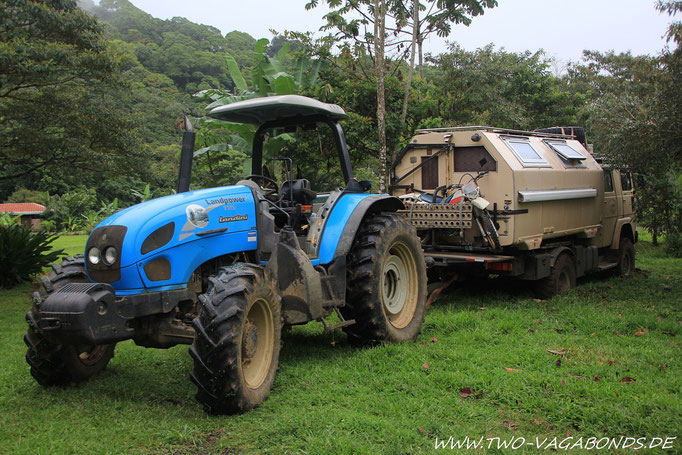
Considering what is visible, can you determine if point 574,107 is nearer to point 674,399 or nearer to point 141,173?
point 141,173

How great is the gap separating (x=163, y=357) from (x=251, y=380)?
1.72 m

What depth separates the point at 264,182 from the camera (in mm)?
6012

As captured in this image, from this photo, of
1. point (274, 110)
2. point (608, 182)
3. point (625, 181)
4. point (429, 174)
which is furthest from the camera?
point (625, 181)

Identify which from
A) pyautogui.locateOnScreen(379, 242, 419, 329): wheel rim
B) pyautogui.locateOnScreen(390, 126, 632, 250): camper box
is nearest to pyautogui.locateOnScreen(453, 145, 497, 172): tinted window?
pyautogui.locateOnScreen(390, 126, 632, 250): camper box

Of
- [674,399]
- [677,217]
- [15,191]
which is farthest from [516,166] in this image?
[15,191]

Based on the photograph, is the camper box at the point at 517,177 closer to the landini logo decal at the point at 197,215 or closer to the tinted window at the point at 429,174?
the tinted window at the point at 429,174

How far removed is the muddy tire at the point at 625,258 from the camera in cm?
1116

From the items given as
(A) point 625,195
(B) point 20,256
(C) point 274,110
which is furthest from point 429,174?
(B) point 20,256

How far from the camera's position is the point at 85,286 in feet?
13.5

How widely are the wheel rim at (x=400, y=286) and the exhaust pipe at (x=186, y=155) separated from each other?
2.40 m

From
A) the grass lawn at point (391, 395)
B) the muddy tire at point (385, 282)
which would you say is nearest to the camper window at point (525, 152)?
the grass lawn at point (391, 395)

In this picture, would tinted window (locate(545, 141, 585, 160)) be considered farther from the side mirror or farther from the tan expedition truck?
the side mirror

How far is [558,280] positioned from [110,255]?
6.96 meters

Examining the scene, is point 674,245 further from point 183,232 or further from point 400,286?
point 183,232
